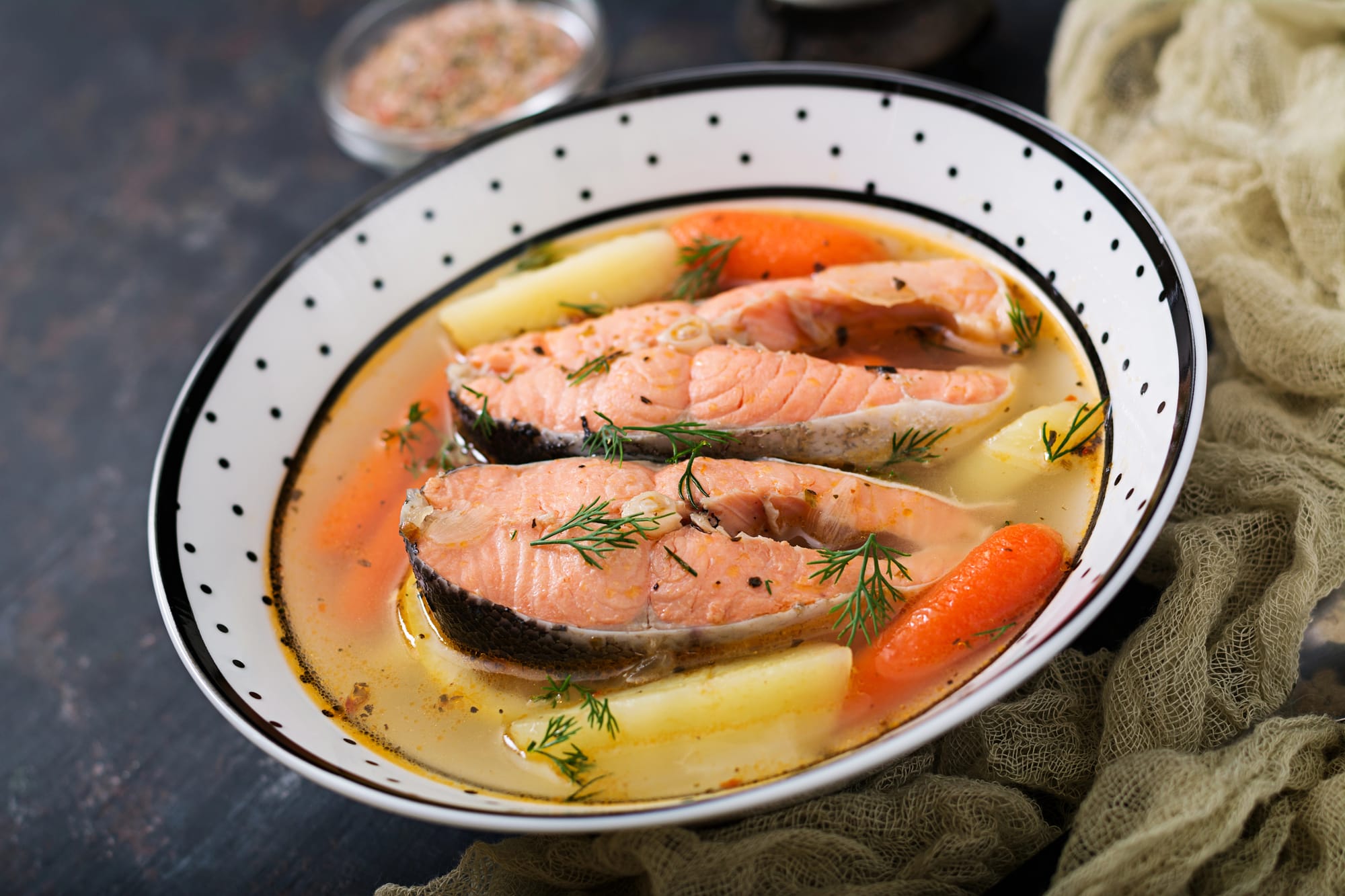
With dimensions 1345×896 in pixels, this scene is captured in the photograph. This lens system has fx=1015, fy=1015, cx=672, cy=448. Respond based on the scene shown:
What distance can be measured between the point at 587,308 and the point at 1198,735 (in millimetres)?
1879

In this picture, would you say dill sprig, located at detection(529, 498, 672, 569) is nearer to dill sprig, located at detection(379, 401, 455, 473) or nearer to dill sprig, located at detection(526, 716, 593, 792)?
dill sprig, located at detection(526, 716, 593, 792)

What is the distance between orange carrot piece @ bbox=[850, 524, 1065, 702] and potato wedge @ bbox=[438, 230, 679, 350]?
4.39 feet

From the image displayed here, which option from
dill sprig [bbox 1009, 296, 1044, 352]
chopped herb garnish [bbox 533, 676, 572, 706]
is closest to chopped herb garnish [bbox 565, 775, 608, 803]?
chopped herb garnish [bbox 533, 676, 572, 706]

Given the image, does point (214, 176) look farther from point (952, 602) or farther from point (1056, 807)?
point (1056, 807)

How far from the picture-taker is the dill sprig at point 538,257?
3090 millimetres

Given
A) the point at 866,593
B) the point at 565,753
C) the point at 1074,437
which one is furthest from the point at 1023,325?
the point at 565,753

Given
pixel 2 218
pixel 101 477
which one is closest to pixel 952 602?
pixel 101 477

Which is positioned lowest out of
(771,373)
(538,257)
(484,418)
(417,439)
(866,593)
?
(417,439)

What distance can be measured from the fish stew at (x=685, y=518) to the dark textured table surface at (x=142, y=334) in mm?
380

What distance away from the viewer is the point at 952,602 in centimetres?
213

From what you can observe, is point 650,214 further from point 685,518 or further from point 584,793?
point 584,793

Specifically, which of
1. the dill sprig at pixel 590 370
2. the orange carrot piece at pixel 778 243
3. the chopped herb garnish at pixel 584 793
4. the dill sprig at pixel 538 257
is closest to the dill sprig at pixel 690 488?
the dill sprig at pixel 590 370

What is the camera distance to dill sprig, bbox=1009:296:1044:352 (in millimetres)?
2621

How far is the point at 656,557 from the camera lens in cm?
225
